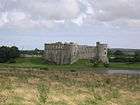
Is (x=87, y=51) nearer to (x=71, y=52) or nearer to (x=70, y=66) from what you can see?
(x=71, y=52)

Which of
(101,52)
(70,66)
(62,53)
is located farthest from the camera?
(101,52)

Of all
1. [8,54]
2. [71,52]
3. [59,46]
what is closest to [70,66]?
[71,52]

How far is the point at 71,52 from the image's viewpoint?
142 meters

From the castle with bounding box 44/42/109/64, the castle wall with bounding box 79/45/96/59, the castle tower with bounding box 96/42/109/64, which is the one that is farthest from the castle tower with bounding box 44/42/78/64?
the castle tower with bounding box 96/42/109/64

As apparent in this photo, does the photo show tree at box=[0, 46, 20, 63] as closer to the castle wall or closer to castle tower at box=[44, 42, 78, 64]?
castle tower at box=[44, 42, 78, 64]

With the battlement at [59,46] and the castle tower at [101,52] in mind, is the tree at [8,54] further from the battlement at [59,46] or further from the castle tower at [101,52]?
the castle tower at [101,52]

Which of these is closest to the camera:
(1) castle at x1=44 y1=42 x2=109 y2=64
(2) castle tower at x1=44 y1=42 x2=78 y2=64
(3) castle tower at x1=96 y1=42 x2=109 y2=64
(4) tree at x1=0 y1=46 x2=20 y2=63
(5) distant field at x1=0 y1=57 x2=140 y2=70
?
(5) distant field at x1=0 y1=57 x2=140 y2=70

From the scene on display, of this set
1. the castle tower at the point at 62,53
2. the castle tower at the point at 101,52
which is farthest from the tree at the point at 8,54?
the castle tower at the point at 101,52

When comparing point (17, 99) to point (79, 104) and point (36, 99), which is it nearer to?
point (36, 99)

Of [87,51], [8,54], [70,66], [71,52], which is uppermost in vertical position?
[87,51]

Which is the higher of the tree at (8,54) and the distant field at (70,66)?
the tree at (8,54)

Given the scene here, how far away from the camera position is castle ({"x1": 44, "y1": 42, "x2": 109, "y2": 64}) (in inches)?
5566

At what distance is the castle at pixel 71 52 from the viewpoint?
141375 millimetres

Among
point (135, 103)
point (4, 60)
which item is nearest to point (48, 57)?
point (4, 60)
